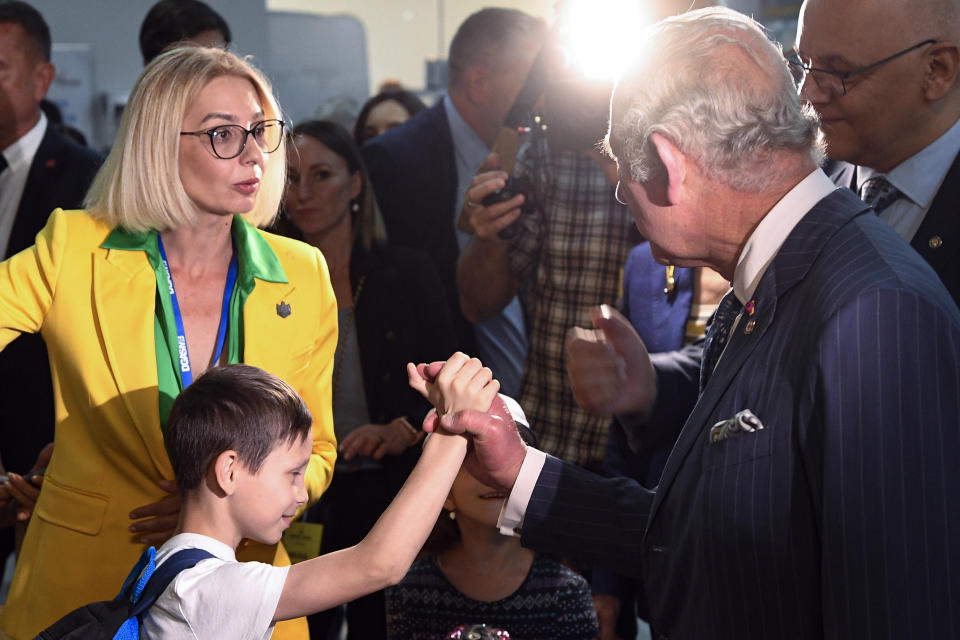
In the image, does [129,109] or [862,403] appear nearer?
[862,403]

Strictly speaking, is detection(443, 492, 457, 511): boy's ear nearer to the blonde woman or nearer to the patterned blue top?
the patterned blue top

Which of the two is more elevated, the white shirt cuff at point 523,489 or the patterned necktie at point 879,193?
the patterned necktie at point 879,193

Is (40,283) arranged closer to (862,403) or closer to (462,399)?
(462,399)

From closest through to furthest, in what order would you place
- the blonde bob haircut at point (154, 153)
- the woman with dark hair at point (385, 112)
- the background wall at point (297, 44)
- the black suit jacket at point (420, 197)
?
the blonde bob haircut at point (154, 153)
the black suit jacket at point (420, 197)
the woman with dark hair at point (385, 112)
the background wall at point (297, 44)

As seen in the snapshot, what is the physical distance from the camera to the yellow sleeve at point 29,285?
1828 millimetres

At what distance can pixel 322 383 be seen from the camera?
2.06 m

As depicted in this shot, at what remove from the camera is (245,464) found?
5.46 feet

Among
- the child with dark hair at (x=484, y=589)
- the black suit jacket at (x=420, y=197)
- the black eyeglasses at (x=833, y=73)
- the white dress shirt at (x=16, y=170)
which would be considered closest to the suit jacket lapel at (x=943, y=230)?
the black eyeglasses at (x=833, y=73)

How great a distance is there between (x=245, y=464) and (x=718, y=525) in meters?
0.78

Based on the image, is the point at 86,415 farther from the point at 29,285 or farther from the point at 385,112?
the point at 385,112

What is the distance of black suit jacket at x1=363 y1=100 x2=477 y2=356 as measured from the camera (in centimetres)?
353

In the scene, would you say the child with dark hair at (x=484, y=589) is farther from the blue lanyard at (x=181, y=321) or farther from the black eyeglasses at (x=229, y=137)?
the black eyeglasses at (x=229, y=137)

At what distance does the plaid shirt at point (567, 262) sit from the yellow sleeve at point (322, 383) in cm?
76

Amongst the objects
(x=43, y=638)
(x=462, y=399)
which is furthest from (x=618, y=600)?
(x=43, y=638)
